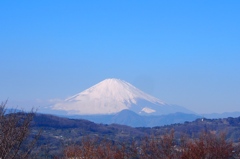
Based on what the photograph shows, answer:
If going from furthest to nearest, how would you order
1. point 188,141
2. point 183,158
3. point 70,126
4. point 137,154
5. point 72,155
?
point 70,126 → point 137,154 → point 188,141 → point 183,158 → point 72,155

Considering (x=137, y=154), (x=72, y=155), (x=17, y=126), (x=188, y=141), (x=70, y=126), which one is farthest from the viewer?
(x=70, y=126)

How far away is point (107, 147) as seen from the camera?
71.4ft

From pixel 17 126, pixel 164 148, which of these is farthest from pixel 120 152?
pixel 17 126

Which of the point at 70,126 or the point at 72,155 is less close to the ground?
the point at 70,126

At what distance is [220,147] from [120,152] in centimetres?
470

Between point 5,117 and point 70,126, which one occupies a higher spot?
point 70,126

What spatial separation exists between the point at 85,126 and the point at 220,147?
6404 centimetres

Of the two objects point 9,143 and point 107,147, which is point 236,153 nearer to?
point 107,147

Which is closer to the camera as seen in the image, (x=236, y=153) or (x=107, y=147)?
(x=107, y=147)

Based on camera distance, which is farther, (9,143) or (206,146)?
(206,146)

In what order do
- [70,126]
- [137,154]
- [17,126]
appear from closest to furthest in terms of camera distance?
[17,126] → [137,154] → [70,126]

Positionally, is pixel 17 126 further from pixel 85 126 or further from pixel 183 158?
pixel 85 126

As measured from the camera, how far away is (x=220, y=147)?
22.8 metres

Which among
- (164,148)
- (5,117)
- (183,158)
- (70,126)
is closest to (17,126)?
(5,117)
